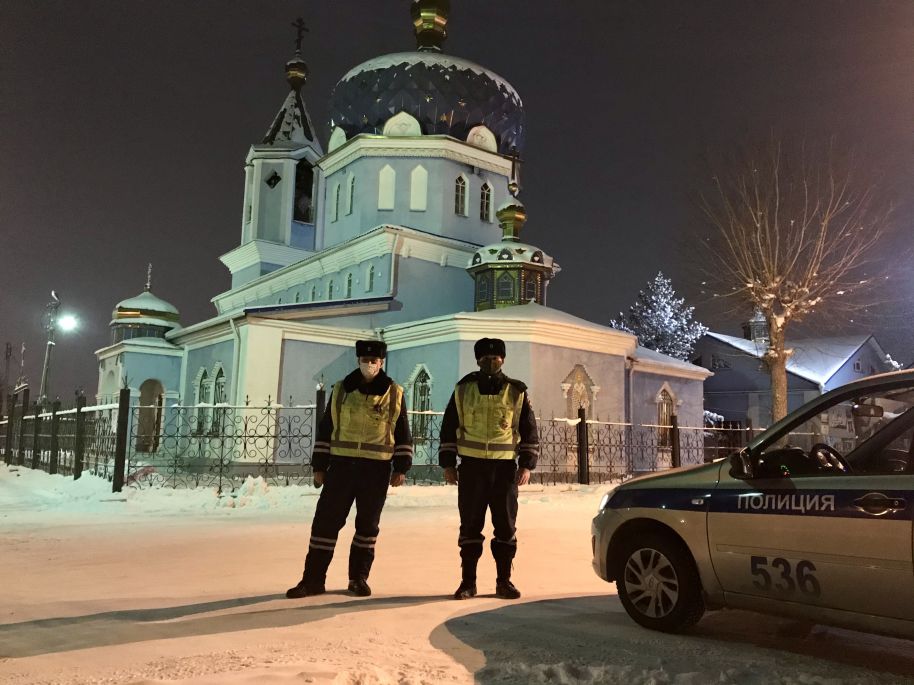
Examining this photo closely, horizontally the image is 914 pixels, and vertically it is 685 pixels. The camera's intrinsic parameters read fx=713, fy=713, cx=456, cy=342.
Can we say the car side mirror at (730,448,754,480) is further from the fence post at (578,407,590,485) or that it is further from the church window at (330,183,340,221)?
the church window at (330,183,340,221)

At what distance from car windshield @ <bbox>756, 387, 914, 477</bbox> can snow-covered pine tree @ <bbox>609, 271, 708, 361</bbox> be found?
3691 centimetres

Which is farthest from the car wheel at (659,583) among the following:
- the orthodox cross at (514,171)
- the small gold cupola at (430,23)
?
the small gold cupola at (430,23)

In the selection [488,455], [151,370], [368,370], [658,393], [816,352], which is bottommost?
[488,455]

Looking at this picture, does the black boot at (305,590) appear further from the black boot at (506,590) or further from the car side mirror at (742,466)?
the car side mirror at (742,466)

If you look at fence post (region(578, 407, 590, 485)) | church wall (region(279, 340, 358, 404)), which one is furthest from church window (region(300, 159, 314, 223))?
fence post (region(578, 407, 590, 485))

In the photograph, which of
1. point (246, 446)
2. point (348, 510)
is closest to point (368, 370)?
point (348, 510)

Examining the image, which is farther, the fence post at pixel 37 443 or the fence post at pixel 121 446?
the fence post at pixel 37 443

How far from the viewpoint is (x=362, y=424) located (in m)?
5.02

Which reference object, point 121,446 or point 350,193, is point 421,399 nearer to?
point 121,446

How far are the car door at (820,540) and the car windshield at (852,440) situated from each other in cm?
11

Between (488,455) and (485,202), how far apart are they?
798 inches

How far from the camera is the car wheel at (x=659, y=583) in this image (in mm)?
3889

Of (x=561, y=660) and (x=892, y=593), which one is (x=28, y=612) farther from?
(x=892, y=593)

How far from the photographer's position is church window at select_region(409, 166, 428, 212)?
23.3 meters
